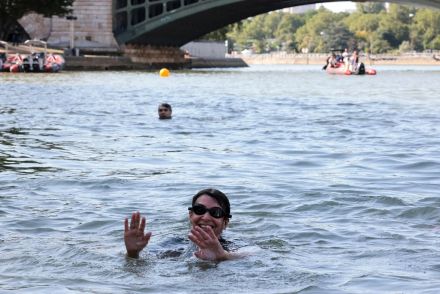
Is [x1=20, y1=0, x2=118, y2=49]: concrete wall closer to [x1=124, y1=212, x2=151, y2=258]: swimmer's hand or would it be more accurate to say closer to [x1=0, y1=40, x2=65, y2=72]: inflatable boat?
[x1=0, y1=40, x2=65, y2=72]: inflatable boat

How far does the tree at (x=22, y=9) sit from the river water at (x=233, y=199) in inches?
2092

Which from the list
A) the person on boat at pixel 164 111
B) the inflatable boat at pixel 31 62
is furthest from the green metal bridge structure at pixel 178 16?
the person on boat at pixel 164 111

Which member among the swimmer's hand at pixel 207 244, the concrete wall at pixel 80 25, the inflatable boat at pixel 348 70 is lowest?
the inflatable boat at pixel 348 70

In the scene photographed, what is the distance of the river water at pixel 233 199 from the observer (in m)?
8.52

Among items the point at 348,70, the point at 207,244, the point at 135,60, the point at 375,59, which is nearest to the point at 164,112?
the point at 207,244

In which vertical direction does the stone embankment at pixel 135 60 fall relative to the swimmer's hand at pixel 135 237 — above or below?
below

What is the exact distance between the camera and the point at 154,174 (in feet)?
49.1

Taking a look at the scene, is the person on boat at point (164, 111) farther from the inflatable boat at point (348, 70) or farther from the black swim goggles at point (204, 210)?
the inflatable boat at point (348, 70)

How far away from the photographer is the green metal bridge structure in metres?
78.1

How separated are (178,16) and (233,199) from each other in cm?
6679

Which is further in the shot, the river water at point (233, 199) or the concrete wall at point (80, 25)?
the concrete wall at point (80, 25)

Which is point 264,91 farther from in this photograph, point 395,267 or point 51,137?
point 395,267

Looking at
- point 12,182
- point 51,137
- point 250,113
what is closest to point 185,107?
point 250,113

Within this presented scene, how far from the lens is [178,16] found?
78875mm
